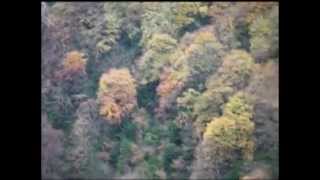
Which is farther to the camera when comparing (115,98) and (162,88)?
(162,88)

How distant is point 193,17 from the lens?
357cm

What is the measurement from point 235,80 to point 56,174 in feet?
4.63

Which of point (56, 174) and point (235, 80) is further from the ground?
point (235, 80)

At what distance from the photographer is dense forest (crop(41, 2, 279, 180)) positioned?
3.25 metres

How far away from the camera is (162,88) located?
3.48 metres

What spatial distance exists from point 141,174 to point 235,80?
37.7 inches

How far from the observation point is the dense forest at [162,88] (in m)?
3.25
